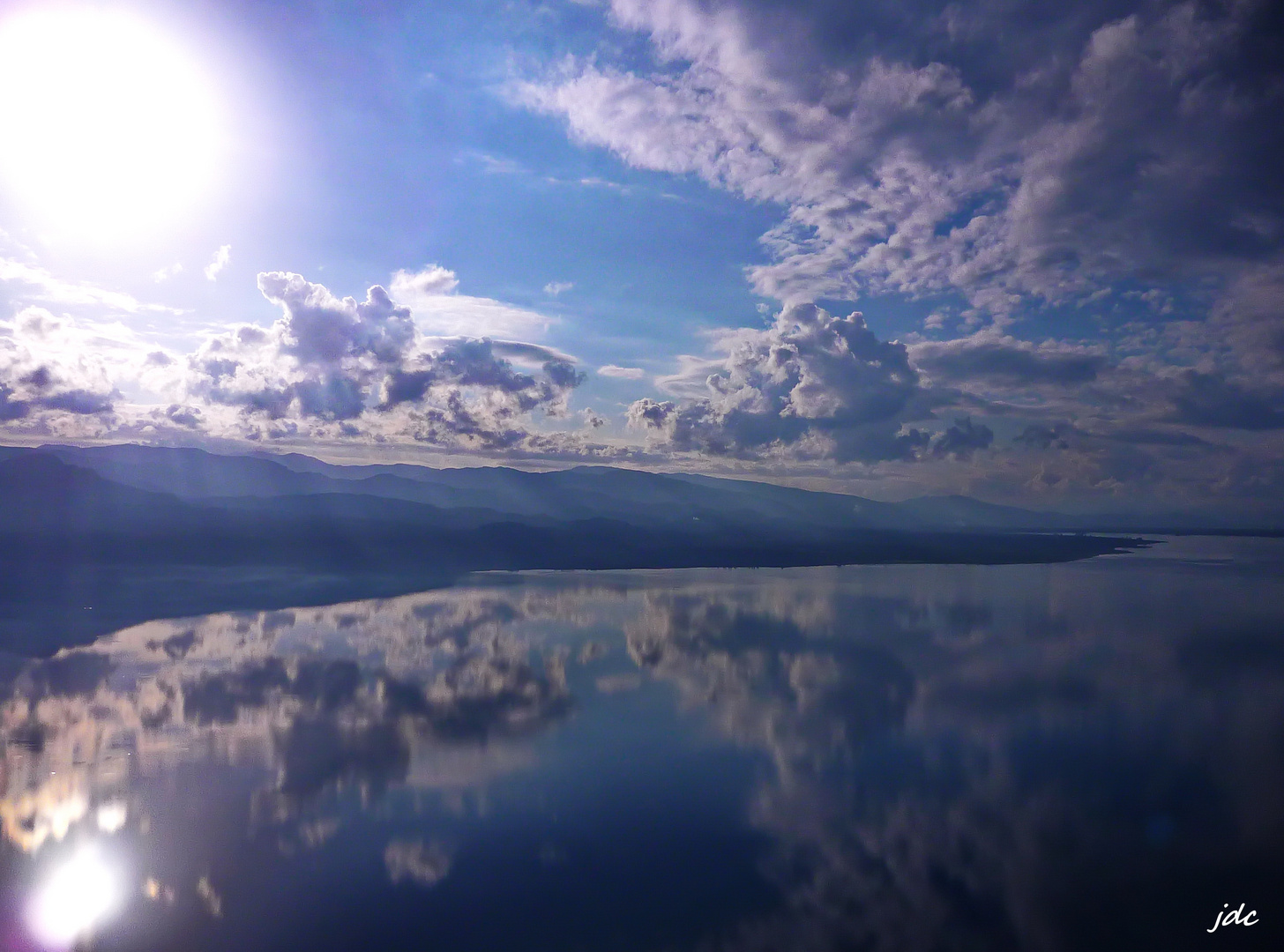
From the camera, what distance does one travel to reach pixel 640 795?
1329 cm

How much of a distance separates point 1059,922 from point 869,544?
9949cm

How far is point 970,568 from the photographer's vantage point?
66625 millimetres

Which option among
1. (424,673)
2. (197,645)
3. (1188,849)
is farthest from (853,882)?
(197,645)

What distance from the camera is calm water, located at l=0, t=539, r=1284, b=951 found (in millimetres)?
9578

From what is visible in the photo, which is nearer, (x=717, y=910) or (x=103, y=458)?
(x=717, y=910)

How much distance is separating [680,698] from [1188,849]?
10975 mm

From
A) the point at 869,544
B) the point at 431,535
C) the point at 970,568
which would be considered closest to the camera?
the point at 970,568

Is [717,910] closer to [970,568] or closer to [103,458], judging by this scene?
[970,568]

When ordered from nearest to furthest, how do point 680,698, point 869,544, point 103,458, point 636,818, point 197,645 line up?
point 636,818 → point 680,698 → point 197,645 → point 869,544 → point 103,458

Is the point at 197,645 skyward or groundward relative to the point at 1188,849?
groundward
